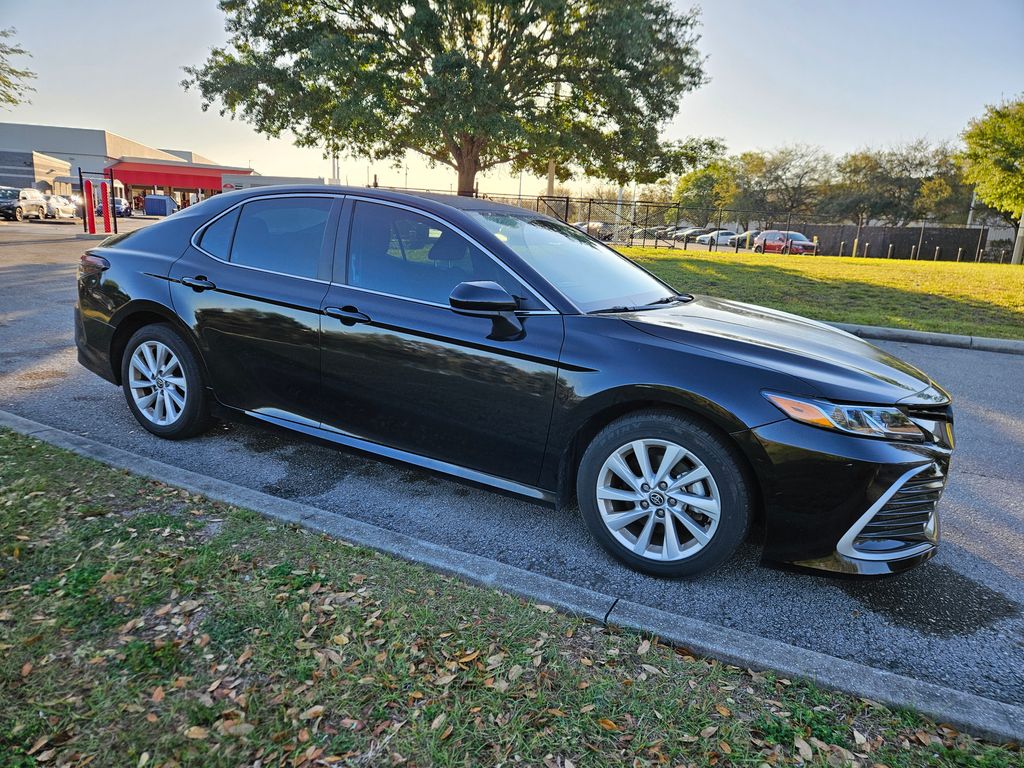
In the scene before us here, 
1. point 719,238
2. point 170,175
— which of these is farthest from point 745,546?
point 170,175

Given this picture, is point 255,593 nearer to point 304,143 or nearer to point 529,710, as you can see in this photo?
point 529,710

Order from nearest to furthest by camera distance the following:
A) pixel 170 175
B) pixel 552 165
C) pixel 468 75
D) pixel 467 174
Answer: pixel 468 75, pixel 467 174, pixel 552 165, pixel 170 175

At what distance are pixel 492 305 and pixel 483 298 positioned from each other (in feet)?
0.18

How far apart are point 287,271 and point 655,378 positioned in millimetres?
Result: 2231

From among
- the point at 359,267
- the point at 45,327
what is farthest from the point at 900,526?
the point at 45,327

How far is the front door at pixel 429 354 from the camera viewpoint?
322 cm

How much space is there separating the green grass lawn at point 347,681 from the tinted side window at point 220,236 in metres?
1.90

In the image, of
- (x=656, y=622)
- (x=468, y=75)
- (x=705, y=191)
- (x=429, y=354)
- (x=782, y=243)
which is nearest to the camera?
(x=656, y=622)

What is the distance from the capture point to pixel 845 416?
2.74 m

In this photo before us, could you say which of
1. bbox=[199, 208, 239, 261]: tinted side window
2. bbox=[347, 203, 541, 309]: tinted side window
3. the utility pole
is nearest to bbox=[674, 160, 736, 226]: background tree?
the utility pole

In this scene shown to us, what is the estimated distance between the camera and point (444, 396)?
337 centimetres

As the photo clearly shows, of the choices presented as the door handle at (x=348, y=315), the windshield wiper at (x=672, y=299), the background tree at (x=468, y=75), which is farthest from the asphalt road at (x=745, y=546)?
the background tree at (x=468, y=75)

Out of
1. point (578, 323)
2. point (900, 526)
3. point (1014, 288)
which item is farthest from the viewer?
point (1014, 288)

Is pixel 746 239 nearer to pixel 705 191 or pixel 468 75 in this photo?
pixel 468 75
